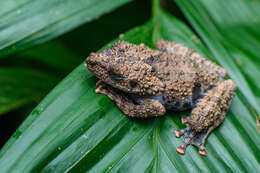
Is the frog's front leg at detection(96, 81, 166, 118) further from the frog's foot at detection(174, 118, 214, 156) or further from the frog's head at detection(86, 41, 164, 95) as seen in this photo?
the frog's foot at detection(174, 118, 214, 156)

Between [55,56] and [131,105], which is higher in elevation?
[55,56]

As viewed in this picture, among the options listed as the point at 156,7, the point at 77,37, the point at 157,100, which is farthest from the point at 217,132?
the point at 77,37

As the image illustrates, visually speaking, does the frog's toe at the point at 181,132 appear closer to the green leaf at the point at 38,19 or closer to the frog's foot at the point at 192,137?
the frog's foot at the point at 192,137

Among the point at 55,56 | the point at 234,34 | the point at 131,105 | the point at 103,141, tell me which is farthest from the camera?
the point at 55,56

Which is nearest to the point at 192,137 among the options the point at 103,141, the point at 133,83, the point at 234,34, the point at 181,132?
the point at 181,132

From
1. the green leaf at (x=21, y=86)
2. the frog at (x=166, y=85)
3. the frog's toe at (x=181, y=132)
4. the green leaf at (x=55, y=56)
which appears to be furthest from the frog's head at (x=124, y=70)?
the green leaf at (x=55, y=56)

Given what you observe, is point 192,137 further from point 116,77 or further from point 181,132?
point 116,77

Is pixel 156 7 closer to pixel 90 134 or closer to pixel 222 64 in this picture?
pixel 222 64
